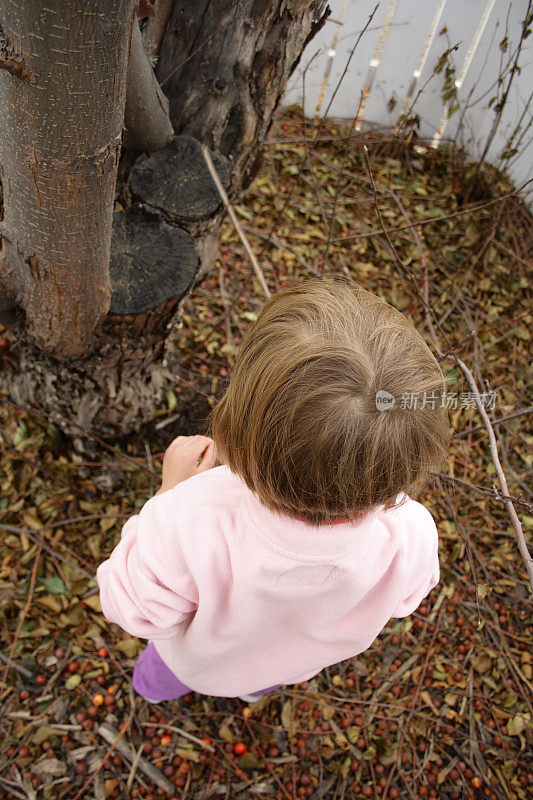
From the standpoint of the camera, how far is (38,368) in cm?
180

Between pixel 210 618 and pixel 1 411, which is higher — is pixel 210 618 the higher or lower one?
the higher one

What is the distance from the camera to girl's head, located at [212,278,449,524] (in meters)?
0.76

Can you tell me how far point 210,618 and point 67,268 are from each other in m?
0.83

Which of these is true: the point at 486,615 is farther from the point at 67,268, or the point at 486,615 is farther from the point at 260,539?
the point at 67,268

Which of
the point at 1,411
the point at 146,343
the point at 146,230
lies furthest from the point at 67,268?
the point at 1,411

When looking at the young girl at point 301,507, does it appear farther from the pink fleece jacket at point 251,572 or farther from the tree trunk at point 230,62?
the tree trunk at point 230,62

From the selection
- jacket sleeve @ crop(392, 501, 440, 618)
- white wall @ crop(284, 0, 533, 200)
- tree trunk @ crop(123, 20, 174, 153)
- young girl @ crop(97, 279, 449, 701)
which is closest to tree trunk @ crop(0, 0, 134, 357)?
tree trunk @ crop(123, 20, 174, 153)

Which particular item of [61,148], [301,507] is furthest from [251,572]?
[61,148]

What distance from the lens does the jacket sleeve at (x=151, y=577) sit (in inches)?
37.7

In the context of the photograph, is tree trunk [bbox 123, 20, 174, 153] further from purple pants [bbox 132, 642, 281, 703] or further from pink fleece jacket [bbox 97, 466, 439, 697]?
purple pants [bbox 132, 642, 281, 703]

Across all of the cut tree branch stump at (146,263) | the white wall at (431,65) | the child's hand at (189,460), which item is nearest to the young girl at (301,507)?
the child's hand at (189,460)

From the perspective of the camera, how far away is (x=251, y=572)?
3.08 feet

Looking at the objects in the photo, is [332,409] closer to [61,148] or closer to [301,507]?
[301,507]

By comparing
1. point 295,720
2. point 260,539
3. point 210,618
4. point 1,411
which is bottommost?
point 295,720
